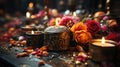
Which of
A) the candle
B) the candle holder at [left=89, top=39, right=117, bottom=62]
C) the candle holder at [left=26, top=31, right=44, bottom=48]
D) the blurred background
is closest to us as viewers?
the candle holder at [left=89, top=39, right=117, bottom=62]

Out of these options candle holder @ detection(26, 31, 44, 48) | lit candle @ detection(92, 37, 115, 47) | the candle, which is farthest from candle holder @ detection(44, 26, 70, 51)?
lit candle @ detection(92, 37, 115, 47)

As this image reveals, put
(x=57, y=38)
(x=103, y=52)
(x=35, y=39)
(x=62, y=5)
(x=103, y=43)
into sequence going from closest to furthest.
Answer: (x=103, y=52)
(x=103, y=43)
(x=57, y=38)
(x=35, y=39)
(x=62, y=5)

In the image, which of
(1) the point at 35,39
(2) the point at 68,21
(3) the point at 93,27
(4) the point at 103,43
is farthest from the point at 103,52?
(1) the point at 35,39

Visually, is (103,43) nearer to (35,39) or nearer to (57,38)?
(57,38)

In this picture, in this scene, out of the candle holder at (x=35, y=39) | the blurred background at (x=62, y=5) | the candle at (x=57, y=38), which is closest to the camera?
the candle at (x=57, y=38)

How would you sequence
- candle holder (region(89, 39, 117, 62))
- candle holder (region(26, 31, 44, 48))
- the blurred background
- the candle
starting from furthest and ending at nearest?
the blurred background < candle holder (region(26, 31, 44, 48)) < the candle < candle holder (region(89, 39, 117, 62))

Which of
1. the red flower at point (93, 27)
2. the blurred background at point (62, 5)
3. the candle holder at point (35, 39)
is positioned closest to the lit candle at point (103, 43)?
the red flower at point (93, 27)

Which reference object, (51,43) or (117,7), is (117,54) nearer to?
(51,43)

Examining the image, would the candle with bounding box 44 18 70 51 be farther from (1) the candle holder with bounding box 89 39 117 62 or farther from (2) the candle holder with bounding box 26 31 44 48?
(1) the candle holder with bounding box 89 39 117 62

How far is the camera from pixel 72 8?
3.51 meters

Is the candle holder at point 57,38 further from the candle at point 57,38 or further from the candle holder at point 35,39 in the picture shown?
the candle holder at point 35,39

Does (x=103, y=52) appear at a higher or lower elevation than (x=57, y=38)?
lower

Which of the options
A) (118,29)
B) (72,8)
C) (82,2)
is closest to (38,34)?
(118,29)

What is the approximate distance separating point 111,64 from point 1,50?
1156 millimetres
